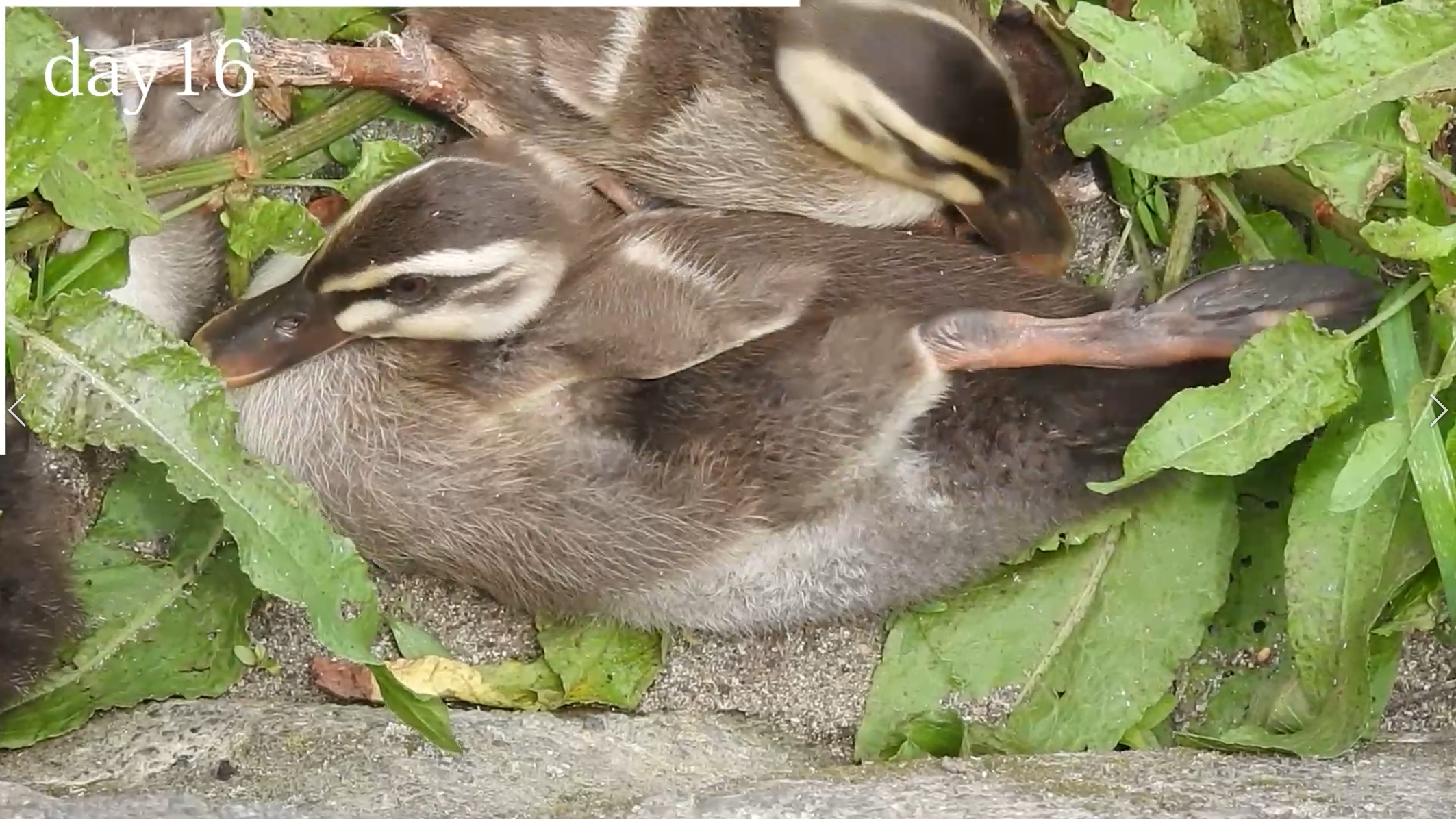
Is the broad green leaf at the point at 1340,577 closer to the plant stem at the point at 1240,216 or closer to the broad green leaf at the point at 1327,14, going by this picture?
the plant stem at the point at 1240,216

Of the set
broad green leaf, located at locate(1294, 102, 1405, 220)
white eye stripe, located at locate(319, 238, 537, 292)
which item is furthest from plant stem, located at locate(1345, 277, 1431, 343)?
white eye stripe, located at locate(319, 238, 537, 292)

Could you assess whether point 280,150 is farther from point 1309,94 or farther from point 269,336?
point 1309,94

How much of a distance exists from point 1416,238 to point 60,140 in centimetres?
180

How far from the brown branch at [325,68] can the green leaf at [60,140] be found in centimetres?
15

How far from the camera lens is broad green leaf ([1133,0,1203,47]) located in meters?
2.13

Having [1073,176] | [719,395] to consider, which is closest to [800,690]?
[719,395]

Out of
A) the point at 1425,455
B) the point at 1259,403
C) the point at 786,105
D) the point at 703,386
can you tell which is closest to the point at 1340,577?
the point at 1425,455

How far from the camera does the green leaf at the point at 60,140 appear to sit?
1.89 meters

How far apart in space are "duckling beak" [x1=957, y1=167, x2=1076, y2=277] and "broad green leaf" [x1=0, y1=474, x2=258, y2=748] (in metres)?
1.30

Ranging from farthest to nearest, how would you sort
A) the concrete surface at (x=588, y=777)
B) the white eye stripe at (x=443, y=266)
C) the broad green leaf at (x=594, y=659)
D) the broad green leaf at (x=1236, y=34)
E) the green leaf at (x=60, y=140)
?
the broad green leaf at (x=594, y=659), the broad green leaf at (x=1236, y=34), the white eye stripe at (x=443, y=266), the green leaf at (x=60, y=140), the concrete surface at (x=588, y=777)

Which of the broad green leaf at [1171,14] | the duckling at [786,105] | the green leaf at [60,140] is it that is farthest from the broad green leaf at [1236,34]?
the green leaf at [60,140]

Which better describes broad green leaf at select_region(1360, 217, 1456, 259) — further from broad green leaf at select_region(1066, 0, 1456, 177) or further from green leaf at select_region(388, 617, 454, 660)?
green leaf at select_region(388, 617, 454, 660)

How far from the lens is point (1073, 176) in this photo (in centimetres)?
246

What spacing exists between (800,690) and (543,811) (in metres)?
0.75
